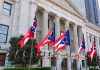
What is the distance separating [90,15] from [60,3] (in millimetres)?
90648

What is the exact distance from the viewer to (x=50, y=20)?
3275 cm

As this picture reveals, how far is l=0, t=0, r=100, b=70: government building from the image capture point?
2325cm

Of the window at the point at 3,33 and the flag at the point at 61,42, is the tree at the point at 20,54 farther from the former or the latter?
the flag at the point at 61,42

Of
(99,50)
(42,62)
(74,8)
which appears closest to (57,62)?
(42,62)

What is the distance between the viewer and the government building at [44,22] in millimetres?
23250

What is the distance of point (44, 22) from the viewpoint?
94.1 feet

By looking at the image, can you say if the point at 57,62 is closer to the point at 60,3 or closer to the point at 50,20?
the point at 50,20

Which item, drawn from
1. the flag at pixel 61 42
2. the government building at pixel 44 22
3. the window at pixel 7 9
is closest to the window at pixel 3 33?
the government building at pixel 44 22

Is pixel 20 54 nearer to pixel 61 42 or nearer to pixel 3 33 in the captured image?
pixel 3 33

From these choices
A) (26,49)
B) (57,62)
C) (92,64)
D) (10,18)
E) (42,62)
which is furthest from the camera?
(92,64)

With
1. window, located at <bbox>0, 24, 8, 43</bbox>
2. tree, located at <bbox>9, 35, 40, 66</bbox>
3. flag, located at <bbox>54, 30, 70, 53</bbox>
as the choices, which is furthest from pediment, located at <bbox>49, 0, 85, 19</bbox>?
tree, located at <bbox>9, 35, 40, 66</bbox>

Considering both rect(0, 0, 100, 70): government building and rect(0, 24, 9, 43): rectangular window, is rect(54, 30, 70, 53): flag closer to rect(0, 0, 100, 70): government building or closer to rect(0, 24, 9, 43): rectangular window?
rect(0, 0, 100, 70): government building

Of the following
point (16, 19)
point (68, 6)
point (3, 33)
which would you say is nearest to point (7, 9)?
point (16, 19)

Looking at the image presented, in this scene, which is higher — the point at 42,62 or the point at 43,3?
the point at 43,3
